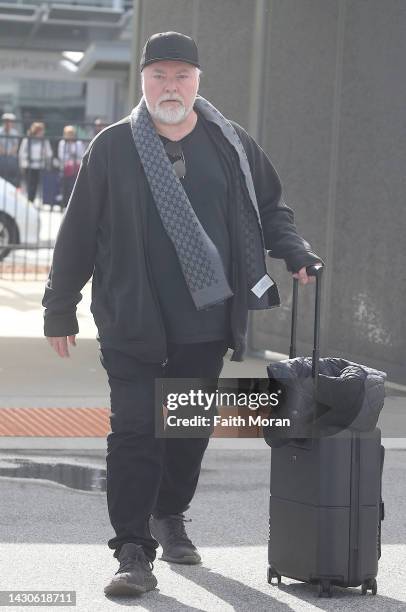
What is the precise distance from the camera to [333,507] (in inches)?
202

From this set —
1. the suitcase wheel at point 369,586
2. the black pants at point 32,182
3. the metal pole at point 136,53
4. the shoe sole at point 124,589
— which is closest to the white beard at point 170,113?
the shoe sole at point 124,589

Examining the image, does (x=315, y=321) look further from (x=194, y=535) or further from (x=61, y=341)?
(x=194, y=535)

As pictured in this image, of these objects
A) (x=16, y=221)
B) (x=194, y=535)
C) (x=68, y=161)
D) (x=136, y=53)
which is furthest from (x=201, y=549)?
(x=68, y=161)

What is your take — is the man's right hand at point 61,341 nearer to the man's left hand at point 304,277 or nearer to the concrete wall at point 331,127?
the man's left hand at point 304,277

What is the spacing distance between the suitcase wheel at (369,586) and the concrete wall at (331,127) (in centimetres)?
456

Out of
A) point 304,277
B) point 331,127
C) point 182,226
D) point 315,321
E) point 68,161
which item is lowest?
point 315,321

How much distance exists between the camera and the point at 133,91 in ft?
37.8

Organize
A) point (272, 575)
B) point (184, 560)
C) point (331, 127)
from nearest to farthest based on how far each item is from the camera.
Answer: point (272, 575), point (184, 560), point (331, 127)

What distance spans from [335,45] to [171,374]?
5.31 m

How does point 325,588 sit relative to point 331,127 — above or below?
below

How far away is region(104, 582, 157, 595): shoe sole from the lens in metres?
5.09

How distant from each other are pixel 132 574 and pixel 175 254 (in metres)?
1.08

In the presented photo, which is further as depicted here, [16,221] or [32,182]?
[32,182]

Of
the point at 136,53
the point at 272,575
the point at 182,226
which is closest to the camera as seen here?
the point at 182,226
